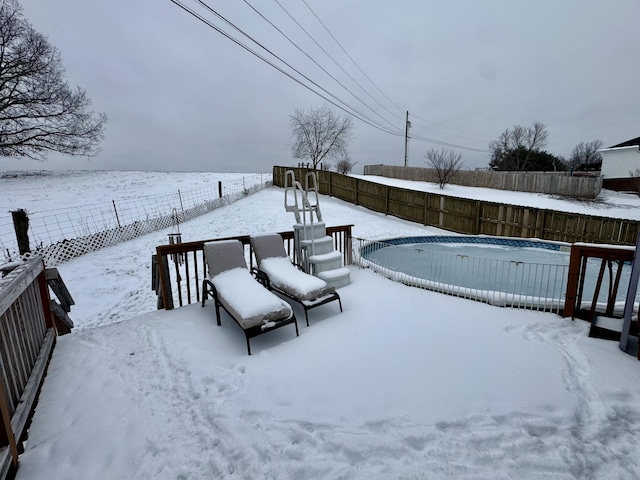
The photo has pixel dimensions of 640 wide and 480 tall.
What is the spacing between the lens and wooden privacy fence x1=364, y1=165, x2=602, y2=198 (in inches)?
713

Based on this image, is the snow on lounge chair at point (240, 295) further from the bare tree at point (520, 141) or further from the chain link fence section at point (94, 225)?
the bare tree at point (520, 141)

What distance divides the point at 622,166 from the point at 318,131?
23427 mm

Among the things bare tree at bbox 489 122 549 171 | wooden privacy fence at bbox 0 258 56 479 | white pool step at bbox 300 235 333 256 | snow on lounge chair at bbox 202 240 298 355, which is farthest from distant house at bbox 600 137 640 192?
wooden privacy fence at bbox 0 258 56 479

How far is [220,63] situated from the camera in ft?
34.2

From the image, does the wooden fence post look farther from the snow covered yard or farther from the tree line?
the tree line

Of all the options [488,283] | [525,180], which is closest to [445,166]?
[525,180]

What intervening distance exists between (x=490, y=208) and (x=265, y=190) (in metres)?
14.0

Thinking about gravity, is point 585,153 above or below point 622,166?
above

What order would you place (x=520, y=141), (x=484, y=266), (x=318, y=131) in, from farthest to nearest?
1. (x=520, y=141)
2. (x=318, y=131)
3. (x=484, y=266)

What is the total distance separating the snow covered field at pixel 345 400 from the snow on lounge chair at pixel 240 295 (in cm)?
27

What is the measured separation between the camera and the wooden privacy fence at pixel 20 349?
172 centimetres

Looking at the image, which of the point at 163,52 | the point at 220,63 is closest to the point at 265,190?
the point at 220,63

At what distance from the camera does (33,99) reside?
1521cm

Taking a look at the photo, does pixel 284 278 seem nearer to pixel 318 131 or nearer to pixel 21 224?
pixel 21 224
